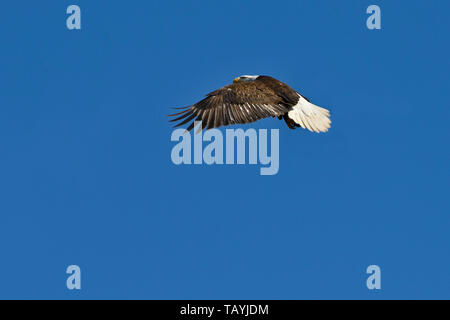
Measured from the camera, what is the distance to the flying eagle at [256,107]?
10.5 metres

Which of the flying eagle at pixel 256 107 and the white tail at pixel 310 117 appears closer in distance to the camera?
the flying eagle at pixel 256 107

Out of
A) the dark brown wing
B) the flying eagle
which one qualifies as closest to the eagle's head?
the flying eagle

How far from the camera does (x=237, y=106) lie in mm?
10742

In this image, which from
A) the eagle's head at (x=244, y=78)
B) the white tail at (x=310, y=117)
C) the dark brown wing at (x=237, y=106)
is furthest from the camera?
the eagle's head at (x=244, y=78)

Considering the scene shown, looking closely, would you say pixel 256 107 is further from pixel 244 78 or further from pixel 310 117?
pixel 244 78

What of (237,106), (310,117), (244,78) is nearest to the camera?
(237,106)

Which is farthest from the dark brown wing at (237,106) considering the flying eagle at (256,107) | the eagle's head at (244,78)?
the eagle's head at (244,78)

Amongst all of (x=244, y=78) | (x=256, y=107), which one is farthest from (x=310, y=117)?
(x=244, y=78)

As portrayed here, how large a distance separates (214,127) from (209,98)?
61cm

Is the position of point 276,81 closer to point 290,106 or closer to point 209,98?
point 290,106

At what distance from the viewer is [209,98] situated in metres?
10.8

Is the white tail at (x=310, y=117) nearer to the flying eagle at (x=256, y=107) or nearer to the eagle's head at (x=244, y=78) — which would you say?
the flying eagle at (x=256, y=107)

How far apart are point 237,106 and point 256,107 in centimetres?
30
